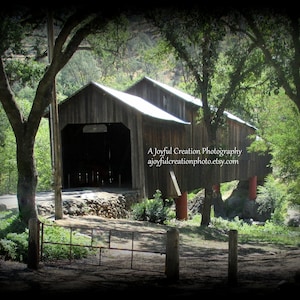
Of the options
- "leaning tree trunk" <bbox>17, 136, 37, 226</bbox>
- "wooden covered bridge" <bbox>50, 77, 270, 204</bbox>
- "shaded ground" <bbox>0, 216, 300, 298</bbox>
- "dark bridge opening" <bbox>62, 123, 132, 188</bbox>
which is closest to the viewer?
"shaded ground" <bbox>0, 216, 300, 298</bbox>

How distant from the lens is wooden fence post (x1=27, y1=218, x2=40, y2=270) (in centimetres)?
579

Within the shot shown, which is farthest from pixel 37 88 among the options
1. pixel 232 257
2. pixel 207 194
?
pixel 207 194

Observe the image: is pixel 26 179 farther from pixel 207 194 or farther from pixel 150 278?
pixel 207 194

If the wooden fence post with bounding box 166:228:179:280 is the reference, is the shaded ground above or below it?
below

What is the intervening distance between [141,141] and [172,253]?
939 centimetres

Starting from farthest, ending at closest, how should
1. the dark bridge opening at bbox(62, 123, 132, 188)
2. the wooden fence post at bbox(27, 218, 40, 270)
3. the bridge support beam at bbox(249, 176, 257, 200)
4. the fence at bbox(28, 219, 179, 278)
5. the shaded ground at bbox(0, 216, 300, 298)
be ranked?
the bridge support beam at bbox(249, 176, 257, 200)
the dark bridge opening at bbox(62, 123, 132, 188)
the wooden fence post at bbox(27, 218, 40, 270)
the fence at bbox(28, 219, 179, 278)
the shaded ground at bbox(0, 216, 300, 298)

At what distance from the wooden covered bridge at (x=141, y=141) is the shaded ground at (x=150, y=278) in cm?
668

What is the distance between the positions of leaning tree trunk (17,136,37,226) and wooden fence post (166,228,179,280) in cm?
420

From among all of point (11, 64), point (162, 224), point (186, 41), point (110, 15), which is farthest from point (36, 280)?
point (186, 41)

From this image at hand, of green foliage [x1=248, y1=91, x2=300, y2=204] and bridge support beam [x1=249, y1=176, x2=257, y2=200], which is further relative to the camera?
bridge support beam [x1=249, y1=176, x2=257, y2=200]

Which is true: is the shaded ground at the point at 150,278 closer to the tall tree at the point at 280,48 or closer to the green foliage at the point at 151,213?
the tall tree at the point at 280,48

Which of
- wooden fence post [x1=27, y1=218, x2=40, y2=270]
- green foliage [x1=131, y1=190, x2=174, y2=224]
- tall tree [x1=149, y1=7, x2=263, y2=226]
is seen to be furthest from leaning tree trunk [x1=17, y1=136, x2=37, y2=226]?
tall tree [x1=149, y1=7, x2=263, y2=226]

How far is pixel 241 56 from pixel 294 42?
4072 mm

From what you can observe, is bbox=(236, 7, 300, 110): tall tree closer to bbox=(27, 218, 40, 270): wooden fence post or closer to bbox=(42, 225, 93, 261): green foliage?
bbox=(42, 225, 93, 261): green foliage
